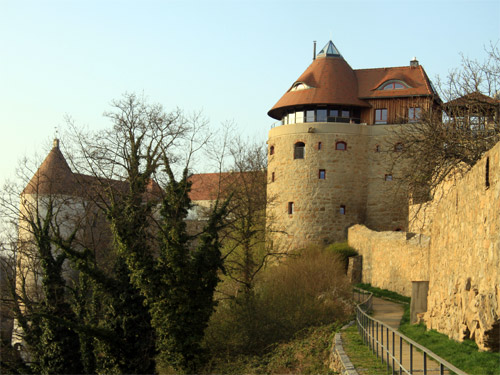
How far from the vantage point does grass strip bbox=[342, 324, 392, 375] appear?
10422mm

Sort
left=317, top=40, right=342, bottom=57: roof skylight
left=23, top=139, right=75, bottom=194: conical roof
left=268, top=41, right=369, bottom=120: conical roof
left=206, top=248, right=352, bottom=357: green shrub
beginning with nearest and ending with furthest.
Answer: left=206, top=248, right=352, bottom=357: green shrub → left=23, top=139, right=75, bottom=194: conical roof → left=268, top=41, right=369, bottom=120: conical roof → left=317, top=40, right=342, bottom=57: roof skylight

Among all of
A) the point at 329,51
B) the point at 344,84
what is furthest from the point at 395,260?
the point at 329,51

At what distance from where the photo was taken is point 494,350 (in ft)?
30.3

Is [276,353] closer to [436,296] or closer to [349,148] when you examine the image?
[436,296]

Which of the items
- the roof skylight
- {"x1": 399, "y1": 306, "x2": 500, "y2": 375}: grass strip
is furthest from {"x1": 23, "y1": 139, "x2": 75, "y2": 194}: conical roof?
{"x1": 399, "y1": 306, "x2": 500, "y2": 375}: grass strip

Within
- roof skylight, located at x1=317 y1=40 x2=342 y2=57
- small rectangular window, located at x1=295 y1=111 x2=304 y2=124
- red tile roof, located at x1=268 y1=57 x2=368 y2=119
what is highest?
roof skylight, located at x1=317 y1=40 x2=342 y2=57

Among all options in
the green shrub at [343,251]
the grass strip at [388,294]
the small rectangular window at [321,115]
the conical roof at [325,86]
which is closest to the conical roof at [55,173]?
the conical roof at [325,86]

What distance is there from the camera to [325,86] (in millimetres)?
36688

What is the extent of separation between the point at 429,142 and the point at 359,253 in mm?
15296

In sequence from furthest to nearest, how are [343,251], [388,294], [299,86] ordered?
[299,86], [343,251], [388,294]

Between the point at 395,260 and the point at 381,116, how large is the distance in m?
13.9

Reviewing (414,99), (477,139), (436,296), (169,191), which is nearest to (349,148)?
(414,99)

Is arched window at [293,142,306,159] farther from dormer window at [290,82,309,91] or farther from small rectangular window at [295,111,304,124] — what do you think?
dormer window at [290,82,309,91]

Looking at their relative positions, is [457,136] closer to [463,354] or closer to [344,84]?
[463,354]
